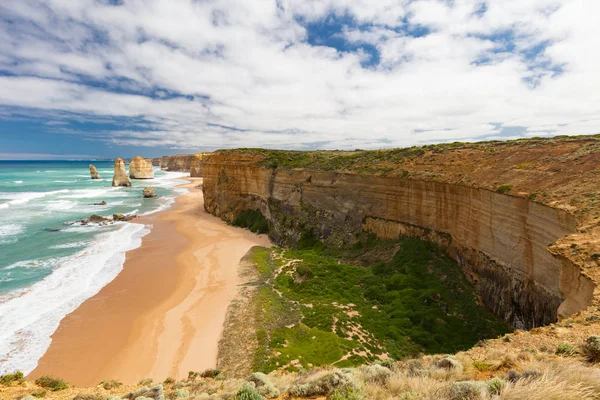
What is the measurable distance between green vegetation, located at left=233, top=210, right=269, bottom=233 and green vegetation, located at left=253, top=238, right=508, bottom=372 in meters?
11.8

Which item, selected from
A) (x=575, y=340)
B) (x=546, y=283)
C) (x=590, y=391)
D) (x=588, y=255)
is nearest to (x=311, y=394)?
(x=590, y=391)

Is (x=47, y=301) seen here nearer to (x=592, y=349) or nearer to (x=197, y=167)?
(x=592, y=349)

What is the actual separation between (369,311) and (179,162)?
159819mm

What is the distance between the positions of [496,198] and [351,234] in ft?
39.1

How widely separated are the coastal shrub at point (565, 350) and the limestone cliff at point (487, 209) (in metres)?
3.19

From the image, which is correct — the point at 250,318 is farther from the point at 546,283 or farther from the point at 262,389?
the point at 546,283

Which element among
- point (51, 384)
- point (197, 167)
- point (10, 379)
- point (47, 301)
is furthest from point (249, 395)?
point (197, 167)

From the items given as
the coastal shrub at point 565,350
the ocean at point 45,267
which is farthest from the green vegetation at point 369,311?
the ocean at point 45,267

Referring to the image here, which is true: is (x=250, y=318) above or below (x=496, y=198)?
below

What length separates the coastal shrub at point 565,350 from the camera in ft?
19.8

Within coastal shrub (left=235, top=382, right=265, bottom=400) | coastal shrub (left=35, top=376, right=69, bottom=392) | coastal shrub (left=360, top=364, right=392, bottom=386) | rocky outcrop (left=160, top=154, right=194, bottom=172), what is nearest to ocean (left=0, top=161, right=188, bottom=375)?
coastal shrub (left=35, top=376, right=69, bottom=392)

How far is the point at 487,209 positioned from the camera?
15180mm

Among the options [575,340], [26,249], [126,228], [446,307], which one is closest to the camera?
[575,340]

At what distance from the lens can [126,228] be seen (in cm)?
3653
